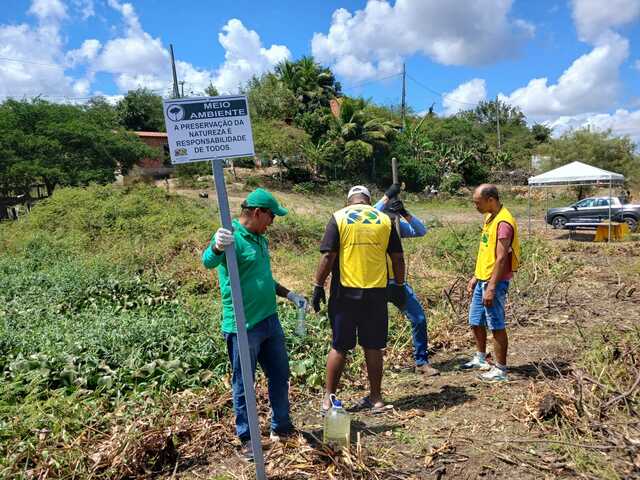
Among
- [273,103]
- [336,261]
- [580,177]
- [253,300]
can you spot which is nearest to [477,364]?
[336,261]

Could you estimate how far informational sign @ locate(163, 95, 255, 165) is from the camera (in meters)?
2.42

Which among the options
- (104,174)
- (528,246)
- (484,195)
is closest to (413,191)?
(104,174)

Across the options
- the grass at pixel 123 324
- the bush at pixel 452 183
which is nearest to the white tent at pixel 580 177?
the grass at pixel 123 324

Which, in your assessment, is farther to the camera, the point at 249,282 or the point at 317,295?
the point at 317,295

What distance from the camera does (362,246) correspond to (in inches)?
135

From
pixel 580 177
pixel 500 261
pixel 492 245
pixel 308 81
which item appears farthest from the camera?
pixel 308 81

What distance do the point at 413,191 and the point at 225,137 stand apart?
29.8 metres

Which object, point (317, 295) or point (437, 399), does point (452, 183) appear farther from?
point (317, 295)

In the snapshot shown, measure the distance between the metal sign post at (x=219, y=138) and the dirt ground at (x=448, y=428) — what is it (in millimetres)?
566

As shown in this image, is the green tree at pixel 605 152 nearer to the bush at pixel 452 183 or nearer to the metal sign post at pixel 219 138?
the bush at pixel 452 183

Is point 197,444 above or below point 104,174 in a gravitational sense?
below

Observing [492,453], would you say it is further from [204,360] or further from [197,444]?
[204,360]

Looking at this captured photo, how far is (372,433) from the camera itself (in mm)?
3350

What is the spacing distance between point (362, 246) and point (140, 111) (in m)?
39.7
